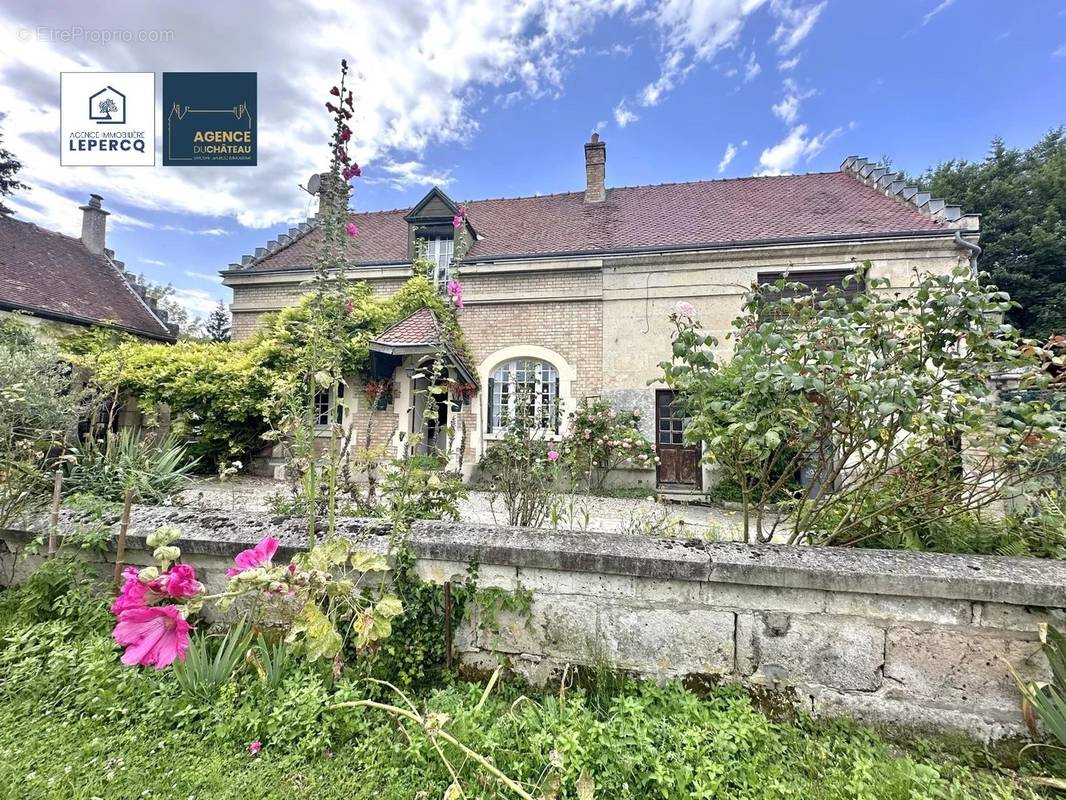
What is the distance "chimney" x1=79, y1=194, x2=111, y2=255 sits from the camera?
14578mm

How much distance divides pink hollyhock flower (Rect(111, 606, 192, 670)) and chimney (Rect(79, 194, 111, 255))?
20116 mm

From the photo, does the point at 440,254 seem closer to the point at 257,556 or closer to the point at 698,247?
the point at 698,247

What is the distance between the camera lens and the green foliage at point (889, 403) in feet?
6.74

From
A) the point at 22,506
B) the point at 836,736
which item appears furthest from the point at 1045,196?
the point at 22,506

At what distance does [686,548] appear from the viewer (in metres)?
2.09

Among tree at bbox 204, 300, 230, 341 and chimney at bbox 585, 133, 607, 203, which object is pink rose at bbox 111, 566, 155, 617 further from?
tree at bbox 204, 300, 230, 341

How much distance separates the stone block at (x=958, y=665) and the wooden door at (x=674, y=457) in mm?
7279

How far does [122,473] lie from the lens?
305 centimetres

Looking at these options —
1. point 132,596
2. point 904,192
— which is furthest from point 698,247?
point 132,596

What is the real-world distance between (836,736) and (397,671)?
2.07m

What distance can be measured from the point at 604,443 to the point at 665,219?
6.62 meters

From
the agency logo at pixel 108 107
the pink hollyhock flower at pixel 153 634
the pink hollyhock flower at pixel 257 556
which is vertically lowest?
the pink hollyhock flower at pixel 153 634

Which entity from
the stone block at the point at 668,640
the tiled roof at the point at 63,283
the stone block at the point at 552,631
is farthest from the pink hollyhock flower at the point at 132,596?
the tiled roof at the point at 63,283

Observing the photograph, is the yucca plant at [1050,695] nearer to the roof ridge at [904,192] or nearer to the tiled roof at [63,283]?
the roof ridge at [904,192]
